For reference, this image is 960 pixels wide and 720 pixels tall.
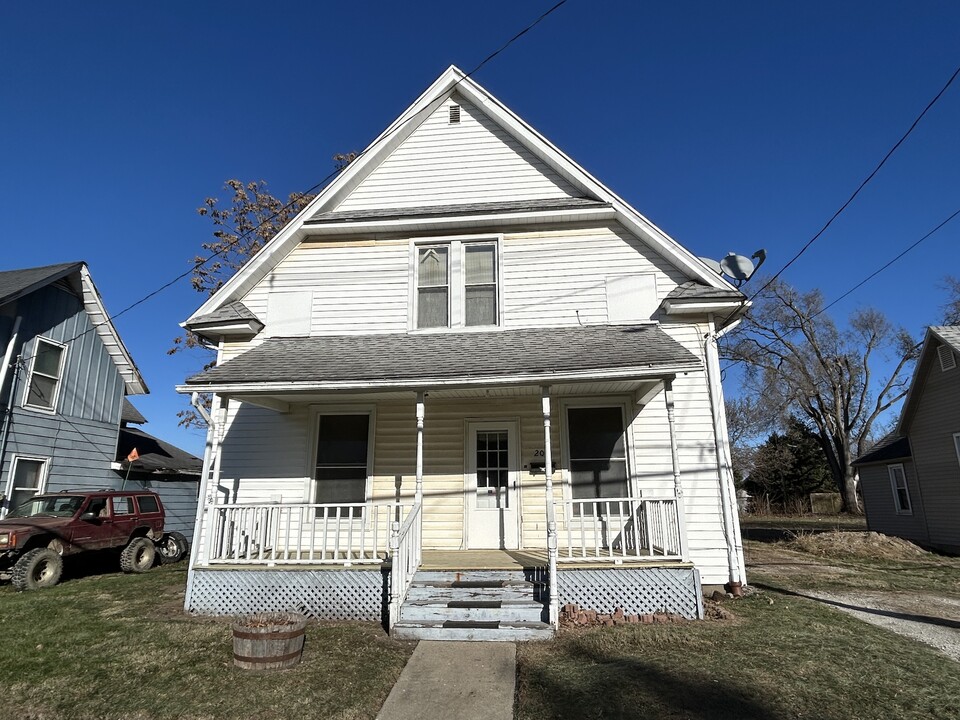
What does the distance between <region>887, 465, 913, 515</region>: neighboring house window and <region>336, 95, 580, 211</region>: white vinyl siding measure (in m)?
16.1

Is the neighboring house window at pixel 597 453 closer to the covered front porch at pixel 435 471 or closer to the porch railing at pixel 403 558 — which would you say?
the covered front porch at pixel 435 471

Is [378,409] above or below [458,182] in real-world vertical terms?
below

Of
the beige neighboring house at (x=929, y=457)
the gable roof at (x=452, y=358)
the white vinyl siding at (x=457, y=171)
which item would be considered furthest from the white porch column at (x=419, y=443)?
the beige neighboring house at (x=929, y=457)

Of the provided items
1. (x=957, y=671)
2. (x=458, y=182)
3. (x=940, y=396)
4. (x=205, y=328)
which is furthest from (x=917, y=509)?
(x=205, y=328)

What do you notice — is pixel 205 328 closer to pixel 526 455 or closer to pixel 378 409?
pixel 378 409

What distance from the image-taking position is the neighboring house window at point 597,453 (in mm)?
8984

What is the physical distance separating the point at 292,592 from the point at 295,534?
163 cm

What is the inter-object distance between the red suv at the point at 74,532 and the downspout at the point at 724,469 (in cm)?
1206

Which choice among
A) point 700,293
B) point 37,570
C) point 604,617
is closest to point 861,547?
point 700,293

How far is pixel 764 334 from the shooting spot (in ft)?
116

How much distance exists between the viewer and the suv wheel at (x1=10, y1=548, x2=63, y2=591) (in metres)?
9.72

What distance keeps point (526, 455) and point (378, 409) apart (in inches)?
108

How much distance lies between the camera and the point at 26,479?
43.0ft

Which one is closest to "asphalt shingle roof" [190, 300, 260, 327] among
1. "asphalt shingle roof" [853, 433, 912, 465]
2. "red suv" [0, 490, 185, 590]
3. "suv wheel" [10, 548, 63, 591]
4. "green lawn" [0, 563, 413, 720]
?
"green lawn" [0, 563, 413, 720]
